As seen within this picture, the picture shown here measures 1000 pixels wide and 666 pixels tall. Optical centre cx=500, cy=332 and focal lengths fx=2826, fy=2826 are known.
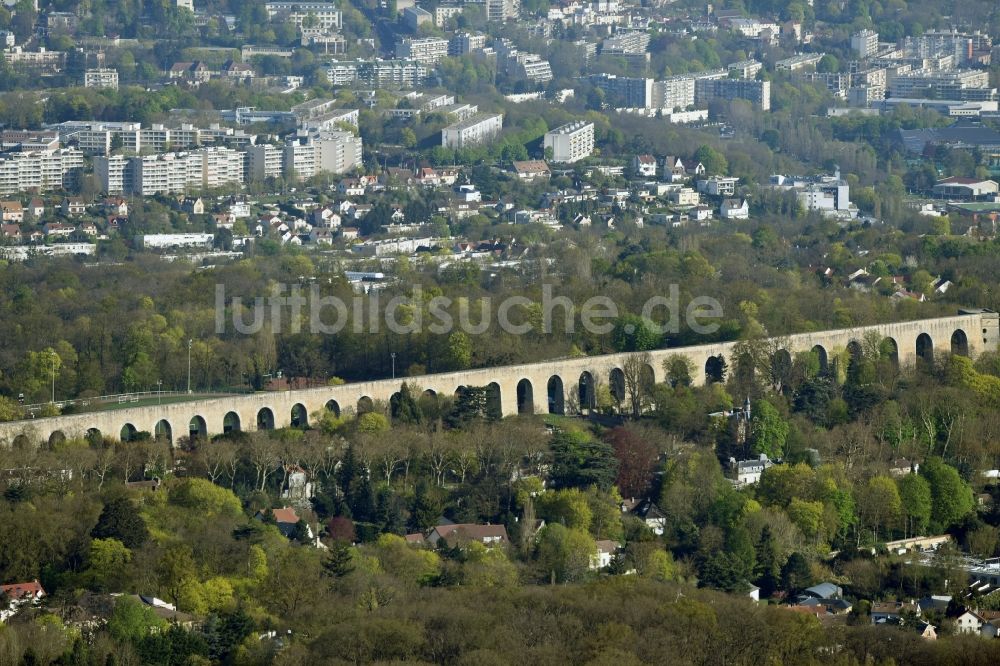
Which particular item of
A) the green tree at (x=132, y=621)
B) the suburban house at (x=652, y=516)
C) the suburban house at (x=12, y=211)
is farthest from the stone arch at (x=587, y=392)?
the suburban house at (x=12, y=211)

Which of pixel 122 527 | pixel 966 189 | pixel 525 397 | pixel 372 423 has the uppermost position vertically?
pixel 122 527

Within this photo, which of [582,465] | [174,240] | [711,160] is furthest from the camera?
[711,160]

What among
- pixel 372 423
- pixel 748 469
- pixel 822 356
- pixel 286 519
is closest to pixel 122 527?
pixel 286 519

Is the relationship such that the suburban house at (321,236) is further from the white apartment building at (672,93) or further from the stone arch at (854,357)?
the white apartment building at (672,93)

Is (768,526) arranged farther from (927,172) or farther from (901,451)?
(927,172)

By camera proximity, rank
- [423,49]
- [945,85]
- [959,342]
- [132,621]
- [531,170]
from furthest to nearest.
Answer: [423,49], [945,85], [531,170], [959,342], [132,621]

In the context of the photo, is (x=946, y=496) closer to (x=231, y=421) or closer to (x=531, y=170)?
(x=231, y=421)

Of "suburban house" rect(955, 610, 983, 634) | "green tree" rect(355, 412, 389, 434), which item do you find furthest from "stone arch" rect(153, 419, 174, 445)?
"suburban house" rect(955, 610, 983, 634)
